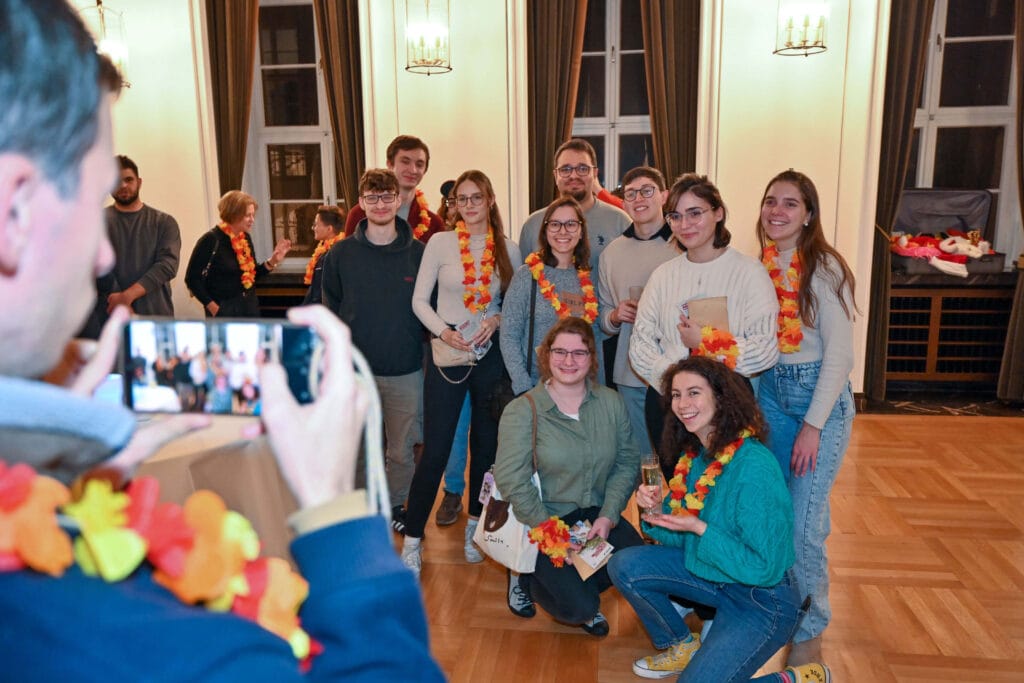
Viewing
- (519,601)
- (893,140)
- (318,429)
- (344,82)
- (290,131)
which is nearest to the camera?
(318,429)

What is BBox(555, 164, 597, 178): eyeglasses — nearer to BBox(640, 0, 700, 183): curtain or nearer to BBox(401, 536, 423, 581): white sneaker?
BBox(401, 536, 423, 581): white sneaker

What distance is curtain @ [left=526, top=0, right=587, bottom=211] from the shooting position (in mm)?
5586

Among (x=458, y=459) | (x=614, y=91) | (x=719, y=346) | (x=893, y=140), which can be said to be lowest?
(x=458, y=459)

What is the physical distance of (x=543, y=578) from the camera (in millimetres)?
2670

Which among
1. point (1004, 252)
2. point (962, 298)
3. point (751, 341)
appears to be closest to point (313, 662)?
point (751, 341)

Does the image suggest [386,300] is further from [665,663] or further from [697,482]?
[665,663]

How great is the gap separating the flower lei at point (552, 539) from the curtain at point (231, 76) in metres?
4.56

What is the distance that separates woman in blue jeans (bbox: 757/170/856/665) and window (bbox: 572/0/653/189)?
3.67 meters

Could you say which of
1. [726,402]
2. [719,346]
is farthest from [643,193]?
[726,402]

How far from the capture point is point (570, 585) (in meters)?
2.63

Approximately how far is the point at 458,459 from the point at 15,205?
330 cm

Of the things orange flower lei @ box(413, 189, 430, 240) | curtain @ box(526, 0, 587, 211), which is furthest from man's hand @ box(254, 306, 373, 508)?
curtain @ box(526, 0, 587, 211)

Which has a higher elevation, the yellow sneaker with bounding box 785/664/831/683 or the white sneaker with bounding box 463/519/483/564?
the yellow sneaker with bounding box 785/664/831/683

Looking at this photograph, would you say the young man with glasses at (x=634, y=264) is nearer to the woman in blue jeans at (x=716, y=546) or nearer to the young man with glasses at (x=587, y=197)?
the young man with glasses at (x=587, y=197)
